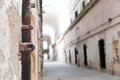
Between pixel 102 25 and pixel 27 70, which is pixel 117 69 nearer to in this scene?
pixel 102 25

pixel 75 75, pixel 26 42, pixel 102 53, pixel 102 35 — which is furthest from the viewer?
pixel 102 53

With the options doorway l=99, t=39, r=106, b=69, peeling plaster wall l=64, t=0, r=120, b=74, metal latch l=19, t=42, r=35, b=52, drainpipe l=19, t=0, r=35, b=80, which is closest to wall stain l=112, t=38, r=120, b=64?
peeling plaster wall l=64, t=0, r=120, b=74

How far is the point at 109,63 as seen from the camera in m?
10.6

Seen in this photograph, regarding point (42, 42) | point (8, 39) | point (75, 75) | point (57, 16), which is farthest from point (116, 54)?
point (57, 16)

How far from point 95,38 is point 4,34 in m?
12.1

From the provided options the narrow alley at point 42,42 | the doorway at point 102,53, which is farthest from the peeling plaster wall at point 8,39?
the doorway at point 102,53

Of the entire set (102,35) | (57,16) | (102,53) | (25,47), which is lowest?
(25,47)

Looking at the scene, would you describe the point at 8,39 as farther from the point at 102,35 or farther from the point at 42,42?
the point at 102,35

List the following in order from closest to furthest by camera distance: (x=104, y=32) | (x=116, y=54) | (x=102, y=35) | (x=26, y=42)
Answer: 1. (x=26, y=42)
2. (x=116, y=54)
3. (x=104, y=32)
4. (x=102, y=35)

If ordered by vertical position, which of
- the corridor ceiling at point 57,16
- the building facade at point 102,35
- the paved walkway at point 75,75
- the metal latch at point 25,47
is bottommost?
the paved walkway at point 75,75

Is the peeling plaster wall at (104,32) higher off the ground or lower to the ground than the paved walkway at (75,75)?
higher

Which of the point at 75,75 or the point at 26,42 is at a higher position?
the point at 26,42

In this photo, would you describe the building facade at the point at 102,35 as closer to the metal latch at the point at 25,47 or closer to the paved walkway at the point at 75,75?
the paved walkway at the point at 75,75

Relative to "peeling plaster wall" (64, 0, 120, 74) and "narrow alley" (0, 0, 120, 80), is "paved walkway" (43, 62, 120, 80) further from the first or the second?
"peeling plaster wall" (64, 0, 120, 74)
